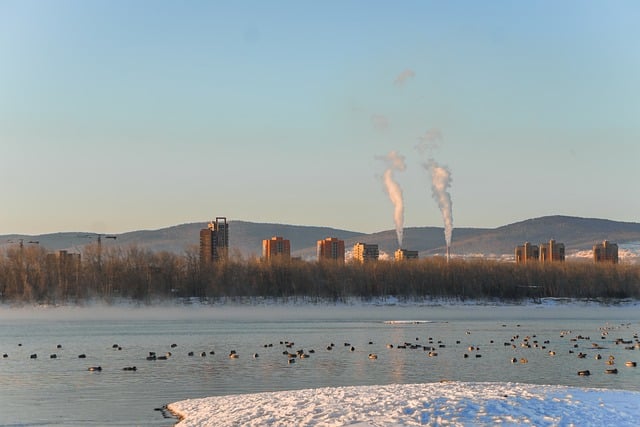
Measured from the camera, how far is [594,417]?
1051 inches

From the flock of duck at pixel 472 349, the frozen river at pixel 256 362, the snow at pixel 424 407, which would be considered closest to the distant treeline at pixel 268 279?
the frozen river at pixel 256 362

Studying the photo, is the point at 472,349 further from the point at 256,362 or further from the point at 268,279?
the point at 268,279

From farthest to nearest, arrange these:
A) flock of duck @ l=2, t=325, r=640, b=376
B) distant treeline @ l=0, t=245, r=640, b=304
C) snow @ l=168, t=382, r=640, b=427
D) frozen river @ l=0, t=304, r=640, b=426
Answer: distant treeline @ l=0, t=245, r=640, b=304
flock of duck @ l=2, t=325, r=640, b=376
frozen river @ l=0, t=304, r=640, b=426
snow @ l=168, t=382, r=640, b=427

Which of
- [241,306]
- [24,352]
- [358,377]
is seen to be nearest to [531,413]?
[358,377]

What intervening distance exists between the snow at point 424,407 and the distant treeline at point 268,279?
366 ft

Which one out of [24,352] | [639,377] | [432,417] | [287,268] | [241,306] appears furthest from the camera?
[287,268]

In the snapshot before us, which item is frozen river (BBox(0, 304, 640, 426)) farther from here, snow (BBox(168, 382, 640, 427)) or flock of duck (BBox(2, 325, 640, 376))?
snow (BBox(168, 382, 640, 427))

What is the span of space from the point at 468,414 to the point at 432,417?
3.27 feet

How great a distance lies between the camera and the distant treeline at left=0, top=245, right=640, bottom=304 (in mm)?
141875

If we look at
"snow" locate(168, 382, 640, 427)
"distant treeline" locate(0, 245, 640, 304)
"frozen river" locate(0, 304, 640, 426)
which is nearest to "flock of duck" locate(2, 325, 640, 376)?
"frozen river" locate(0, 304, 640, 426)

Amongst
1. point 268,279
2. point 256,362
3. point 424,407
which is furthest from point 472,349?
point 268,279

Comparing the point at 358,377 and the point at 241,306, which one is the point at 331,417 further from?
the point at 241,306

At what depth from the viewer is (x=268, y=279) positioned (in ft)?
492

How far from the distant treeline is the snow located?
11141cm
